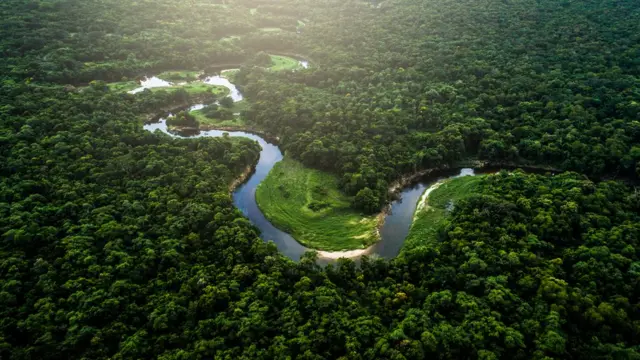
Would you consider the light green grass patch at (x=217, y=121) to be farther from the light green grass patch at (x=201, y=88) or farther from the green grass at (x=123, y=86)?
the green grass at (x=123, y=86)

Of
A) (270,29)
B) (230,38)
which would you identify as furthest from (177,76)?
(270,29)

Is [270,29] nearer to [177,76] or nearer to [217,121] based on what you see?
[177,76]

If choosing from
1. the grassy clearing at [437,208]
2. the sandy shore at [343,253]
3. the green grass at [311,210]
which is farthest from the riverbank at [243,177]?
the grassy clearing at [437,208]

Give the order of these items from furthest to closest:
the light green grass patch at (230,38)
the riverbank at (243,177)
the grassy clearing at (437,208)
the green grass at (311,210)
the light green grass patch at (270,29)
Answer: the light green grass patch at (270,29)
the light green grass patch at (230,38)
the riverbank at (243,177)
the green grass at (311,210)
the grassy clearing at (437,208)

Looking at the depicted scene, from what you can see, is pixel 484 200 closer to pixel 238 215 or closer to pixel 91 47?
pixel 238 215

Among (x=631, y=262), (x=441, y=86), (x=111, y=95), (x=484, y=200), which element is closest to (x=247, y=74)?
(x=111, y=95)

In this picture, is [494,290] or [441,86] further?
[441,86]
